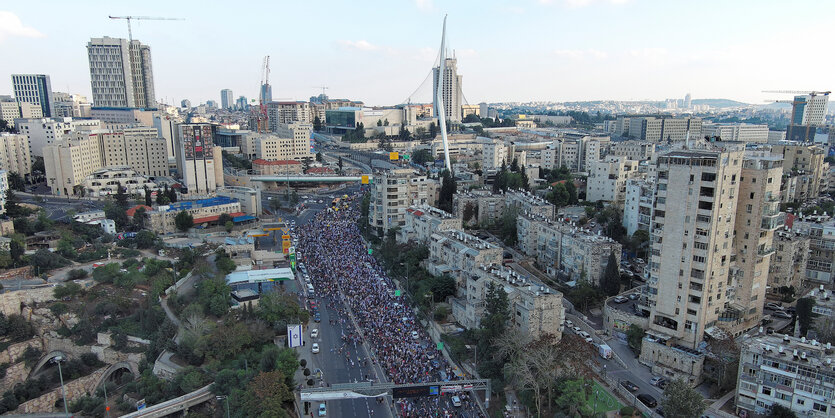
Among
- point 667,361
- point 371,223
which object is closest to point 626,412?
point 667,361

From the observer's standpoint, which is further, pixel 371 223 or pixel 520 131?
pixel 520 131

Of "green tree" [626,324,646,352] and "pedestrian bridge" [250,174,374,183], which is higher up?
"pedestrian bridge" [250,174,374,183]

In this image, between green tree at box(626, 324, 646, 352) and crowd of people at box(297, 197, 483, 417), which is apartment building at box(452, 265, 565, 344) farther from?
green tree at box(626, 324, 646, 352)

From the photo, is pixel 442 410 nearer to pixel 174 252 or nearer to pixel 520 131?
pixel 174 252

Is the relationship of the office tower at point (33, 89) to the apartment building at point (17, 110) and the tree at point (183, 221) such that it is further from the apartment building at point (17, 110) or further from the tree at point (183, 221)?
the tree at point (183, 221)

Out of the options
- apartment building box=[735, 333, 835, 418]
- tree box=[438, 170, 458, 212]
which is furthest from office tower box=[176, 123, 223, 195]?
apartment building box=[735, 333, 835, 418]

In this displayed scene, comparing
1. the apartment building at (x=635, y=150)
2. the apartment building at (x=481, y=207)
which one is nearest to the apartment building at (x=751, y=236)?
the apartment building at (x=481, y=207)
